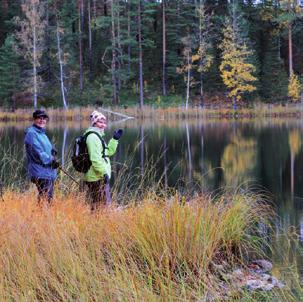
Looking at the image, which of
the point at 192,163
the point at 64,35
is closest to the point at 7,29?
the point at 64,35

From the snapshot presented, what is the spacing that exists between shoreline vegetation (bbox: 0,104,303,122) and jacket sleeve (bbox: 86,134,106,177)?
30440mm

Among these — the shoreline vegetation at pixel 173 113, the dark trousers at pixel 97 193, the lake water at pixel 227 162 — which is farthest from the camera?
the shoreline vegetation at pixel 173 113

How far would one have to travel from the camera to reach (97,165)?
639 cm

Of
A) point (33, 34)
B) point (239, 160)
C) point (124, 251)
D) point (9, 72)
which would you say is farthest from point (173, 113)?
point (124, 251)

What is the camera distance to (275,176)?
1334 cm

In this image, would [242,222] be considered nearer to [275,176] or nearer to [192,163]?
[275,176]

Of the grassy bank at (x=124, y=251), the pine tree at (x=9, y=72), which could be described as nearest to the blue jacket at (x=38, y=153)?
the grassy bank at (x=124, y=251)

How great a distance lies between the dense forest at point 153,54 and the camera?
38.9 meters

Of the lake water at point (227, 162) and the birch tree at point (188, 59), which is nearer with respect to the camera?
the lake water at point (227, 162)

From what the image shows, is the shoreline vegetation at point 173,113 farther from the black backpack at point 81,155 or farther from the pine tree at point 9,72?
the black backpack at point 81,155

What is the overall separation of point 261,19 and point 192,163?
3401 cm

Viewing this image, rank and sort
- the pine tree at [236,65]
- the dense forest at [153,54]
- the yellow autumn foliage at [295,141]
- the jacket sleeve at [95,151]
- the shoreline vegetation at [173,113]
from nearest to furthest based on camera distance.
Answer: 1. the jacket sleeve at [95,151]
2. the yellow autumn foliage at [295,141]
3. the shoreline vegetation at [173,113]
4. the pine tree at [236,65]
5. the dense forest at [153,54]

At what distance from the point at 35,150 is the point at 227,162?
10.1m

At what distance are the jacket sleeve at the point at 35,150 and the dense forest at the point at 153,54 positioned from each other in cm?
3128
